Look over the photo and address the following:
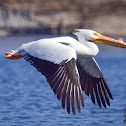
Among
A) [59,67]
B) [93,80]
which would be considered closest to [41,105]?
[93,80]

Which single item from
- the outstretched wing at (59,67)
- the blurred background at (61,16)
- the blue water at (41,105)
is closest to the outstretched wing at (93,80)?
the blue water at (41,105)

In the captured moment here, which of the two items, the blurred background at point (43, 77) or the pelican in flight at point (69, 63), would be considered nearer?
the pelican in flight at point (69, 63)

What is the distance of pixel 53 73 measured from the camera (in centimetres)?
615

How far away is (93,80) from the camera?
7.24 meters

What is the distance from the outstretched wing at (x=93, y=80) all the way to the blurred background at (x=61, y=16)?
73.9 ft

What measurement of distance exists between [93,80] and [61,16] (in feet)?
95.3

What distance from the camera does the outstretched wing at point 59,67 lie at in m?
5.90

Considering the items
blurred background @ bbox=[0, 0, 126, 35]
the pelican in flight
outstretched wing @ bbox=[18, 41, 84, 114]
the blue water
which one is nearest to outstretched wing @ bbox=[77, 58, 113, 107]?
the pelican in flight

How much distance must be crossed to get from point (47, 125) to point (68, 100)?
1589mm

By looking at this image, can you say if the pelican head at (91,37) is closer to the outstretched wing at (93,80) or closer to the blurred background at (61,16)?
the outstretched wing at (93,80)

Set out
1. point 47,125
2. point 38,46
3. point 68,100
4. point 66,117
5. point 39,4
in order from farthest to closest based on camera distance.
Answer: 1. point 39,4
2. point 66,117
3. point 47,125
4. point 38,46
5. point 68,100

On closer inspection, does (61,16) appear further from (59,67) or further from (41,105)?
(59,67)

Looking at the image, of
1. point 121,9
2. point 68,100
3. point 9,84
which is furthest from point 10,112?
point 121,9

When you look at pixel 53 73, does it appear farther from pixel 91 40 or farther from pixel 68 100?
pixel 91 40
